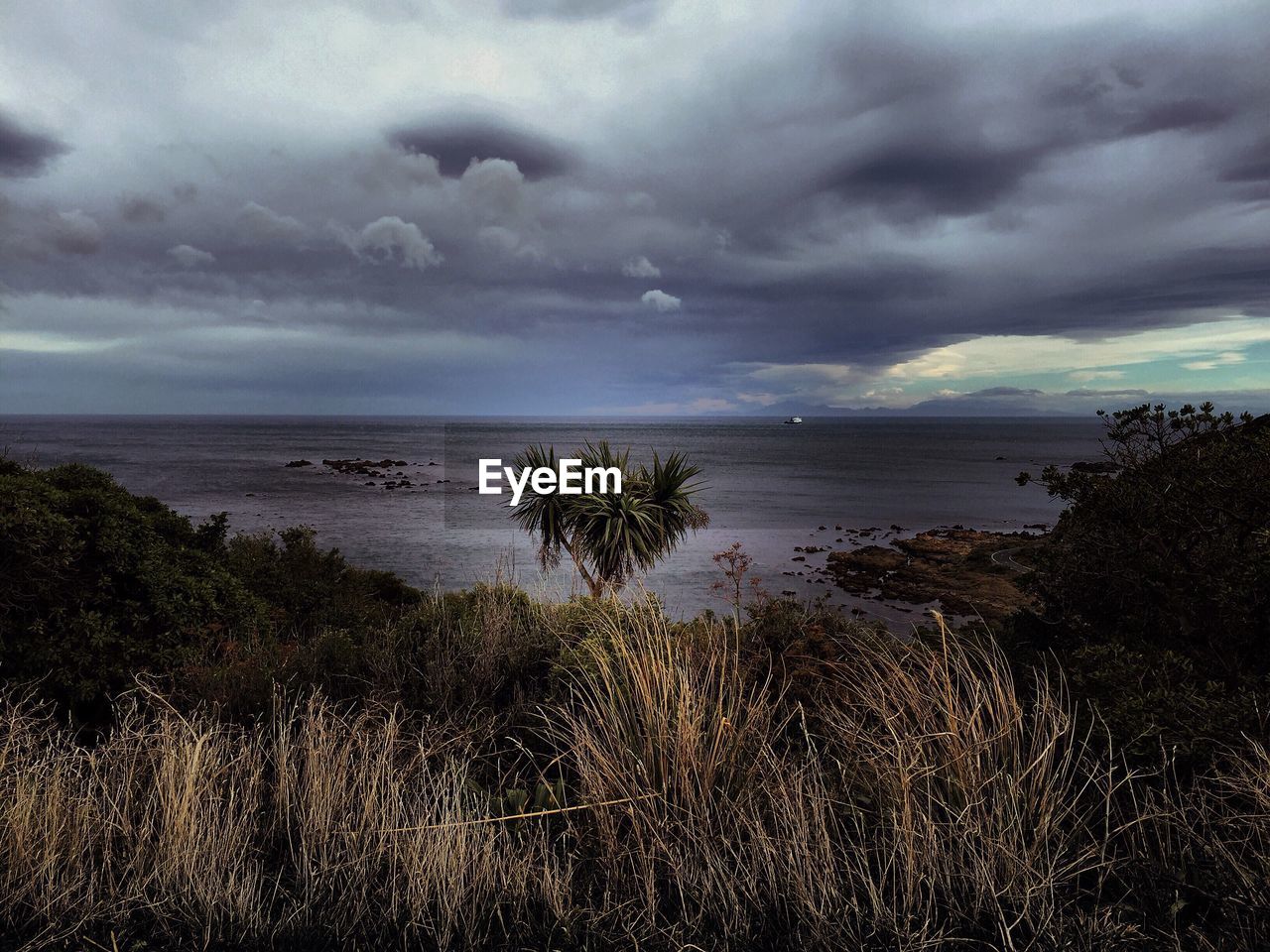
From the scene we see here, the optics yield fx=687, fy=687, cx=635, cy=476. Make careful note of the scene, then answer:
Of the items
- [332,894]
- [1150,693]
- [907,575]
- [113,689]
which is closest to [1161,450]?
[1150,693]

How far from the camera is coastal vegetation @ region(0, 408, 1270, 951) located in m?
2.68

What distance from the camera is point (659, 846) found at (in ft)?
9.71

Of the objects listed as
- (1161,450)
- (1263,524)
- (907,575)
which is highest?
(1161,450)

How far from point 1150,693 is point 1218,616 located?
90 cm

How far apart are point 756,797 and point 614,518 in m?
10.2

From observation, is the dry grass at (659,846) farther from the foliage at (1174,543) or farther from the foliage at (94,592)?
the foliage at (94,592)

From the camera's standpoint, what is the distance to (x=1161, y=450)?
15.6ft

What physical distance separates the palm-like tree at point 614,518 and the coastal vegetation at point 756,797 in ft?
26.1

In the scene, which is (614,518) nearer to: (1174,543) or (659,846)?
(1174,543)

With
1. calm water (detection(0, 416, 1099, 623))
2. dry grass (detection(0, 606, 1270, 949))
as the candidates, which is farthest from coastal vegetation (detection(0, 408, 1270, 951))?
calm water (detection(0, 416, 1099, 623))

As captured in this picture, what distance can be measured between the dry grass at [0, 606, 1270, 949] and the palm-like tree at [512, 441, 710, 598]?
9.21 meters

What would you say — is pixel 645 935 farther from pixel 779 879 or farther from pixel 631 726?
pixel 631 726

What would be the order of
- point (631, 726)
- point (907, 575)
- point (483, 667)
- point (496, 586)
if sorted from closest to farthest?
point (631, 726)
point (483, 667)
point (496, 586)
point (907, 575)

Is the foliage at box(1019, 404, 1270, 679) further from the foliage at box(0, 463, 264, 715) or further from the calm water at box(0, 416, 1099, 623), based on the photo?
the foliage at box(0, 463, 264, 715)
